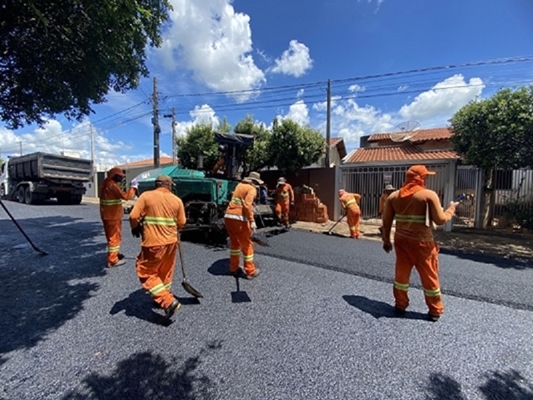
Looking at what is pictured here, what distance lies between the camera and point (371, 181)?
33.0 feet

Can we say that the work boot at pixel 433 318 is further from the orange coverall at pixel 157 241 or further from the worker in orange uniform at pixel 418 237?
the orange coverall at pixel 157 241

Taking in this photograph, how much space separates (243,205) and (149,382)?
2589 millimetres

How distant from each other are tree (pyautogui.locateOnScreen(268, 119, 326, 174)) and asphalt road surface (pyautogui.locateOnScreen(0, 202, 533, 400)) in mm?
6550

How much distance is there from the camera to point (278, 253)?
563cm

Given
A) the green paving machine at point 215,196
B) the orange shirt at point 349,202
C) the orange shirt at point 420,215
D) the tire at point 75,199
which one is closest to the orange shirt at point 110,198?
the green paving machine at point 215,196

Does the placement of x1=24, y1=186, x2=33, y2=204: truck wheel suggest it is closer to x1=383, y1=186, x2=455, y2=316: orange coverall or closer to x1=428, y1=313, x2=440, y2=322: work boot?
x1=383, y1=186, x2=455, y2=316: orange coverall

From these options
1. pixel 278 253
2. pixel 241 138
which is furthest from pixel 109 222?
pixel 241 138

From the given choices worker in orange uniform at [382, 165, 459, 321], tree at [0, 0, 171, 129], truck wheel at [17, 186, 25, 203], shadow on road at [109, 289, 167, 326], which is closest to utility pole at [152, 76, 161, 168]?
truck wheel at [17, 186, 25, 203]

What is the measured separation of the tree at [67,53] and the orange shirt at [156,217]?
191 cm

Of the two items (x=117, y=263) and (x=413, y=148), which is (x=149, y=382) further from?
(x=413, y=148)

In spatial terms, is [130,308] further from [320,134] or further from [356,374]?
[320,134]

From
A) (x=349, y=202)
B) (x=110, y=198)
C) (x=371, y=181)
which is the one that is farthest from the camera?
(x=371, y=181)

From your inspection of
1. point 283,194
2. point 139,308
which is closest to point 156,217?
point 139,308

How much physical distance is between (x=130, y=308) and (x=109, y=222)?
2102 millimetres
